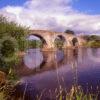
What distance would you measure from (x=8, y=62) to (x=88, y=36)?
312ft

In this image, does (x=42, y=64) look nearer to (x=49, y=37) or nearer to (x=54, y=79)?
(x=54, y=79)

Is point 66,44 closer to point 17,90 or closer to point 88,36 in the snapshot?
point 88,36

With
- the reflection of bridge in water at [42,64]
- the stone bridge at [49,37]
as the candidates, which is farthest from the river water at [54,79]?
the stone bridge at [49,37]

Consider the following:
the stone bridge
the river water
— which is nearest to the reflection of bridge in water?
the river water

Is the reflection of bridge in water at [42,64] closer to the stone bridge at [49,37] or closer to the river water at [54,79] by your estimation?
the river water at [54,79]

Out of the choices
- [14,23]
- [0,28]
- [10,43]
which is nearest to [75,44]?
[14,23]

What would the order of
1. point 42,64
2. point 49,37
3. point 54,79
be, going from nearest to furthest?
1. point 54,79
2. point 42,64
3. point 49,37

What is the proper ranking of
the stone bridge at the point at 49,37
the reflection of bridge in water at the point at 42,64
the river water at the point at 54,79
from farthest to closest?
the stone bridge at the point at 49,37 → the reflection of bridge in water at the point at 42,64 → the river water at the point at 54,79

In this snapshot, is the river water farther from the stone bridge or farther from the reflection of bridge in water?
the stone bridge

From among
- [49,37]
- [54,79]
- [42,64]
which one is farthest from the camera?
[49,37]

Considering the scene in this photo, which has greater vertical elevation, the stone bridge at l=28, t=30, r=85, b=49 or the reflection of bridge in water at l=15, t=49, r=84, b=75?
the stone bridge at l=28, t=30, r=85, b=49

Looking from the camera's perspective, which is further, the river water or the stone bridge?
the stone bridge

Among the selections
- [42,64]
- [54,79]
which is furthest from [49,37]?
[54,79]

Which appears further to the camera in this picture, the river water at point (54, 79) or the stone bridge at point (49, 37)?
the stone bridge at point (49, 37)
